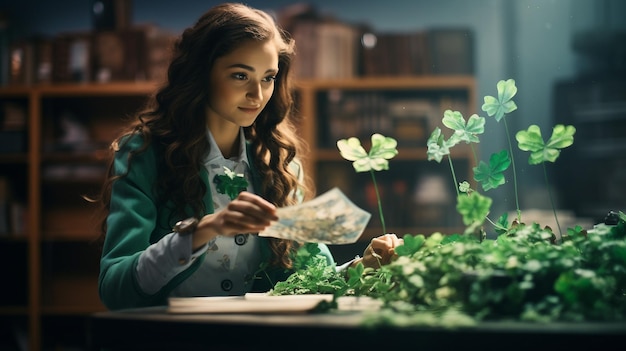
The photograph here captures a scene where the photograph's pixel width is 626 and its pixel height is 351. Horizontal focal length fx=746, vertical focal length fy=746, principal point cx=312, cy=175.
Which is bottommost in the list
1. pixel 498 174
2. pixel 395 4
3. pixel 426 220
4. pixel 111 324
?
pixel 426 220

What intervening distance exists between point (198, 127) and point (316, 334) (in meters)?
0.84

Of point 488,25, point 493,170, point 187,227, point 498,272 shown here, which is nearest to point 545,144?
point 493,170

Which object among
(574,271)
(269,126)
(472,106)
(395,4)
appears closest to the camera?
(574,271)

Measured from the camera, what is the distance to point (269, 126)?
6.35 ft

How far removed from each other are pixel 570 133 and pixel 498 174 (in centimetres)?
15

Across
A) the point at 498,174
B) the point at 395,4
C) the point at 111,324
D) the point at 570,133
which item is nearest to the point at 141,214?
the point at 111,324

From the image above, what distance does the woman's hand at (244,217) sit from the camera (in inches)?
48.4

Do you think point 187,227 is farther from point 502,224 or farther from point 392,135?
point 392,135

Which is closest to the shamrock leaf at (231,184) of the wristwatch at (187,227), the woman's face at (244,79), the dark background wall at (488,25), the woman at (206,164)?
the woman at (206,164)

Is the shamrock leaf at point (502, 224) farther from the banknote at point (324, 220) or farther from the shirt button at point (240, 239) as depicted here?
the shirt button at point (240, 239)

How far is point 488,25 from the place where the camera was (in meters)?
4.69

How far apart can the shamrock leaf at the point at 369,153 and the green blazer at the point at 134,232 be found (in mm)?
369

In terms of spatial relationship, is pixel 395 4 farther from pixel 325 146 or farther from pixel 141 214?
pixel 141 214

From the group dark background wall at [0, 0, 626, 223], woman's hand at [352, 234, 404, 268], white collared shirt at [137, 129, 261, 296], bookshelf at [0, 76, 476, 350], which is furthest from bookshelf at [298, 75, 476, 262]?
woman's hand at [352, 234, 404, 268]
